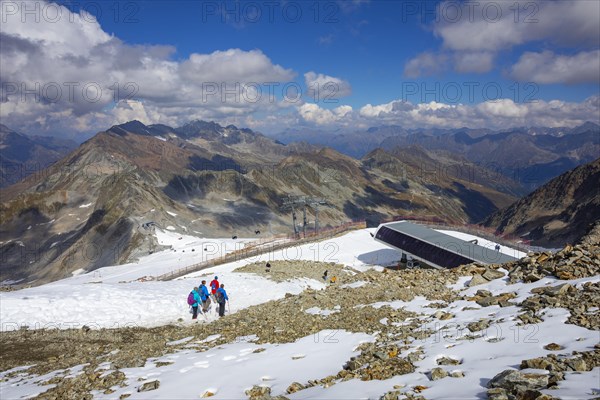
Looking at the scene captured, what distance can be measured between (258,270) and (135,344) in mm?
15390

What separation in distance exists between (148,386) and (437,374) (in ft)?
28.0

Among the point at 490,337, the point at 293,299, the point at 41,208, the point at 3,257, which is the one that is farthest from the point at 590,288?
the point at 41,208

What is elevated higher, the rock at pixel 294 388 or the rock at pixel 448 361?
the rock at pixel 448 361

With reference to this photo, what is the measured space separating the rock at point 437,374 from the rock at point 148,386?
8.23 meters

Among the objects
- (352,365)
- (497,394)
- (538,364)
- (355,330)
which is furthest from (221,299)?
(497,394)

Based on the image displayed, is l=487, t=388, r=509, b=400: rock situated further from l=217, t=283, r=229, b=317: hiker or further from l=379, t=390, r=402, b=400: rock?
l=217, t=283, r=229, b=317: hiker

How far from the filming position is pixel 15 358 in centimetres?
1705

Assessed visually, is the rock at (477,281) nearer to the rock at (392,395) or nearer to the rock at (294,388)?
the rock at (294,388)

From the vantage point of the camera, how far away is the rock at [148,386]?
11.8 m

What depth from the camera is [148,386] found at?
11.9 meters

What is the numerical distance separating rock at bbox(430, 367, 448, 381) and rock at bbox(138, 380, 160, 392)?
823cm

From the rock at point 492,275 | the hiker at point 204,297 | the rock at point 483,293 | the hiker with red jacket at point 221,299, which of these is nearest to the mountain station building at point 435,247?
the rock at point 492,275

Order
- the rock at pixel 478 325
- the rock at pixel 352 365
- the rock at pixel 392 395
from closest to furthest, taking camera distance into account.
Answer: the rock at pixel 392 395, the rock at pixel 352 365, the rock at pixel 478 325

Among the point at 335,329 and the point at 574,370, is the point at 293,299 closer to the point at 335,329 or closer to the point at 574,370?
the point at 335,329
